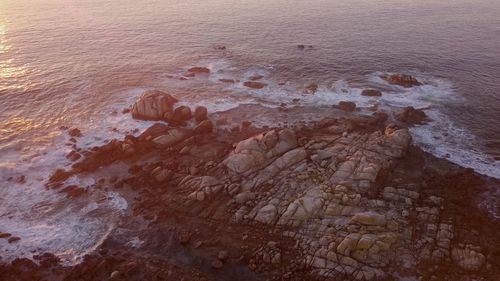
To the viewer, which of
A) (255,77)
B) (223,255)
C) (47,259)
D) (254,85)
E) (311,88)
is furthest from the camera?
(255,77)

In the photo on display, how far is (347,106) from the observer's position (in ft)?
208

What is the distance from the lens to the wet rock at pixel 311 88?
70375mm

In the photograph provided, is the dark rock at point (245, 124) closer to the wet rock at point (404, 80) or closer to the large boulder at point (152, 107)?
the large boulder at point (152, 107)

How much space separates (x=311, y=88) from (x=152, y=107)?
96.8 feet

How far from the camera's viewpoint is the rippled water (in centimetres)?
5512

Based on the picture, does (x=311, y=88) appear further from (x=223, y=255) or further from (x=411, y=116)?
(x=223, y=255)

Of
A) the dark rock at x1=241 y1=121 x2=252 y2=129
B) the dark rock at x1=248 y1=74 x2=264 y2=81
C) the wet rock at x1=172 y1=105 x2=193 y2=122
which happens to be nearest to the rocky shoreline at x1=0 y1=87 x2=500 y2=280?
the dark rock at x1=241 y1=121 x2=252 y2=129

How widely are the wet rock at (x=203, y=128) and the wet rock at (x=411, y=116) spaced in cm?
3000

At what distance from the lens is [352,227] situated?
1532 inches

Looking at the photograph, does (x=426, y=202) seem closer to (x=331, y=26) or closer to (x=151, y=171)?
(x=151, y=171)

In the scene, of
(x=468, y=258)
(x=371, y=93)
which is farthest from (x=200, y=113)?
(x=468, y=258)

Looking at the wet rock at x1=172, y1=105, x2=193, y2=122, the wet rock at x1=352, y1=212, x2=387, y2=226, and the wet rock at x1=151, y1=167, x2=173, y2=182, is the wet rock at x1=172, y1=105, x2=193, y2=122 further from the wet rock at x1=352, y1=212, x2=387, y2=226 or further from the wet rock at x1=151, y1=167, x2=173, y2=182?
the wet rock at x1=352, y1=212, x2=387, y2=226

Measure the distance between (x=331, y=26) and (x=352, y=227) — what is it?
272 feet

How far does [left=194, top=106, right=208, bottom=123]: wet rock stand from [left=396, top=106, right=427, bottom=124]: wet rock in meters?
31.0
